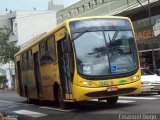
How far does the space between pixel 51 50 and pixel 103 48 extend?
9.87 feet

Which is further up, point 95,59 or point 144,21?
point 144,21

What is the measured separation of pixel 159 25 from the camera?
3328cm

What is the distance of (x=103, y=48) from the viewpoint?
1630 centimetres

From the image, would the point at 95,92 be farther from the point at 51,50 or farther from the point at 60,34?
the point at 51,50

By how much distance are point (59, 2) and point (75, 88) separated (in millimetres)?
71503

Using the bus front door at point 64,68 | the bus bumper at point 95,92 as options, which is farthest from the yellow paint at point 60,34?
the bus bumper at point 95,92

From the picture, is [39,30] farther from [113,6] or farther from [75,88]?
[75,88]

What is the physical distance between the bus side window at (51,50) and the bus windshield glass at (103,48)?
6.64ft

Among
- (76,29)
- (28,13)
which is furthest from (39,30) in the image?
(76,29)

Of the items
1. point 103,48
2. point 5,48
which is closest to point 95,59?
point 103,48

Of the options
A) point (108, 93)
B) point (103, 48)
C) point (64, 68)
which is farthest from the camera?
point (64, 68)

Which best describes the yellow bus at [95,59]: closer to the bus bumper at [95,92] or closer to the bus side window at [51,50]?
the bus bumper at [95,92]

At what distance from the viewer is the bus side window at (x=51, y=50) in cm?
1831

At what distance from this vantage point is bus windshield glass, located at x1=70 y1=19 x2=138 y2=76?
16.0 metres
